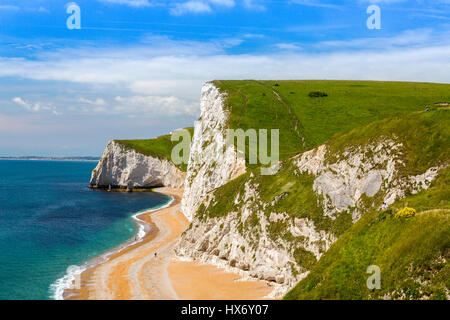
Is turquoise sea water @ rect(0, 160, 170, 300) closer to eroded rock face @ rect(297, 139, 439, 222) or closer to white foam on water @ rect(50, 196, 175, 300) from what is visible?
white foam on water @ rect(50, 196, 175, 300)

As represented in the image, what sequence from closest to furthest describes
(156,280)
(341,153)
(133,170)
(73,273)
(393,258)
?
(393,258) → (341,153) → (156,280) → (73,273) → (133,170)

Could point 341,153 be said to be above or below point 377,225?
above

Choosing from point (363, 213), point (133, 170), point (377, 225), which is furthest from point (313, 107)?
point (133, 170)

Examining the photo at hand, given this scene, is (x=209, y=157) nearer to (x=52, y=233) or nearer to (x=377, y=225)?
(x=52, y=233)

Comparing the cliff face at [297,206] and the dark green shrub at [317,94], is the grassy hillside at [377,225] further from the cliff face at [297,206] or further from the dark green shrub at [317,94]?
the dark green shrub at [317,94]

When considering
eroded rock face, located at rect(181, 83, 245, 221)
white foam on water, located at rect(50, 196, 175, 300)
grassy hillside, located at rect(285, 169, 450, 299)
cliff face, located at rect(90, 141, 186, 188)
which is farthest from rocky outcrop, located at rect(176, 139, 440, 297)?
cliff face, located at rect(90, 141, 186, 188)

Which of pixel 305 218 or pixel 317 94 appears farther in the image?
pixel 317 94

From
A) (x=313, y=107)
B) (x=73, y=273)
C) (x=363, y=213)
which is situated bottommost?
(x=73, y=273)
